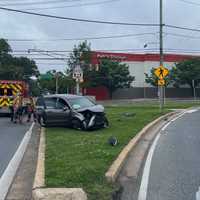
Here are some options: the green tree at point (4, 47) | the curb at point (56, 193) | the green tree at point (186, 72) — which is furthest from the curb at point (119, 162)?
the green tree at point (4, 47)

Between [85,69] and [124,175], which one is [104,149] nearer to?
[124,175]

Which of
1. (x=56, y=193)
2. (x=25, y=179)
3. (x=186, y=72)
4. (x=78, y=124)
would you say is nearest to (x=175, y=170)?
(x=25, y=179)

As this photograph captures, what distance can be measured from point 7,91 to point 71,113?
10.9m

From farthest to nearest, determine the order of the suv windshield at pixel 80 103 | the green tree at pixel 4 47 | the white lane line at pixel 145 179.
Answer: the green tree at pixel 4 47, the suv windshield at pixel 80 103, the white lane line at pixel 145 179

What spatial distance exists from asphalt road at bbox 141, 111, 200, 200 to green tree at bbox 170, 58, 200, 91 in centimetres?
5430

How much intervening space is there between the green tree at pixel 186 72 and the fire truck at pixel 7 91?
44424 mm

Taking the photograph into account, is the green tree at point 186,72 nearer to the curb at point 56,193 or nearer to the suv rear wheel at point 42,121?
the suv rear wheel at point 42,121

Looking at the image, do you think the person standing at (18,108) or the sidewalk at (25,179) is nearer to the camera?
the sidewalk at (25,179)

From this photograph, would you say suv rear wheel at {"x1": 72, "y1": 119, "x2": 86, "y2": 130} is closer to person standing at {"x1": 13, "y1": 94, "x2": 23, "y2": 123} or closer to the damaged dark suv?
the damaged dark suv

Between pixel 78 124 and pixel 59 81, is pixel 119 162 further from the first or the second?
pixel 59 81

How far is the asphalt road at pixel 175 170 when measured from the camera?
7.22 metres

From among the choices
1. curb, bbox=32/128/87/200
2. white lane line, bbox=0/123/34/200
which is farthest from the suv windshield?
curb, bbox=32/128/87/200

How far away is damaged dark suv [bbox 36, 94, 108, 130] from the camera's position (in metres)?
17.4

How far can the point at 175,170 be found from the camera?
9141 millimetres
